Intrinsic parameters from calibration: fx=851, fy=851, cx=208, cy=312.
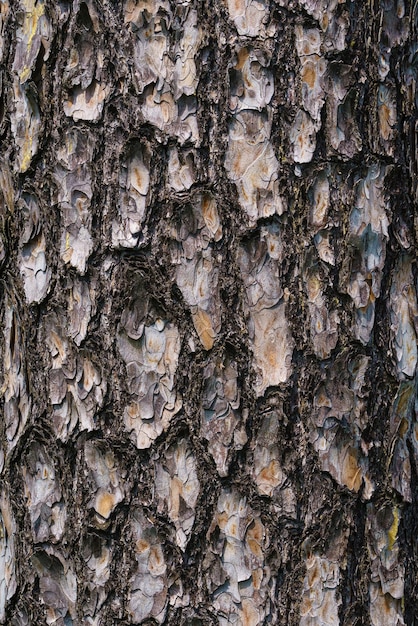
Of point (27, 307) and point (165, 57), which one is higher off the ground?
point (165, 57)

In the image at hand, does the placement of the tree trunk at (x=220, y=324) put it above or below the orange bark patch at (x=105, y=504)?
above

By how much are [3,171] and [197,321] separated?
49 centimetres

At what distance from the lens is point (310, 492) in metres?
1.43

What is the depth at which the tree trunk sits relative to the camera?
142 centimetres

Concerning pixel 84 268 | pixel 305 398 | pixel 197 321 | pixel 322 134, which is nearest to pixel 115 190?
pixel 84 268

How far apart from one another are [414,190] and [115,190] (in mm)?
547

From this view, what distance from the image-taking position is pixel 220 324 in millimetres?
1420

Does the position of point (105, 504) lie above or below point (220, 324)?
below

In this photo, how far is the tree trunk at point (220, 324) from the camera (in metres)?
1.42

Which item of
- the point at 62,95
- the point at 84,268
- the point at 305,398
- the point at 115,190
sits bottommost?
the point at 305,398

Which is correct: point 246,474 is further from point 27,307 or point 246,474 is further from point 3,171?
point 3,171

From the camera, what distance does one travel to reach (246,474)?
142 cm

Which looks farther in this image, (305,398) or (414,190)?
(414,190)

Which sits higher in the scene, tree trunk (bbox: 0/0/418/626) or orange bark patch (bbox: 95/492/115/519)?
tree trunk (bbox: 0/0/418/626)
